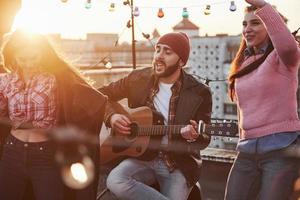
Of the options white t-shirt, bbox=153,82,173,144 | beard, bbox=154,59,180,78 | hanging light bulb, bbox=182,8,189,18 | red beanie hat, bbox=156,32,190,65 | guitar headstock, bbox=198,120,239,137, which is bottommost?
guitar headstock, bbox=198,120,239,137

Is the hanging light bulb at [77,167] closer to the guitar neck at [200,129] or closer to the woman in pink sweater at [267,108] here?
the guitar neck at [200,129]

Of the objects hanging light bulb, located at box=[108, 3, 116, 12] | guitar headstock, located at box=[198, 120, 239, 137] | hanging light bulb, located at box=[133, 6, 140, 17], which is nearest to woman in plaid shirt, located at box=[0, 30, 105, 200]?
guitar headstock, located at box=[198, 120, 239, 137]

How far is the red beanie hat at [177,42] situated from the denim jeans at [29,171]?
4.57ft

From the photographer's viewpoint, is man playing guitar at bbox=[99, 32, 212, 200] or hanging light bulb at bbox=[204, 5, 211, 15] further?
hanging light bulb at bbox=[204, 5, 211, 15]

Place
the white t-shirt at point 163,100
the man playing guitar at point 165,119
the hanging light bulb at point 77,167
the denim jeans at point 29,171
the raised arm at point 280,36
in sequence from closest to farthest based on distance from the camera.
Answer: the raised arm at point 280,36 < the denim jeans at point 29,171 < the hanging light bulb at point 77,167 < the man playing guitar at point 165,119 < the white t-shirt at point 163,100

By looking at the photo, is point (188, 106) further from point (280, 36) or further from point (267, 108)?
point (280, 36)

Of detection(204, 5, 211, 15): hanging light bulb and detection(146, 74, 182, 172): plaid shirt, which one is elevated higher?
detection(204, 5, 211, 15): hanging light bulb

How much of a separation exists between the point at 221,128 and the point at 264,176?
61 centimetres

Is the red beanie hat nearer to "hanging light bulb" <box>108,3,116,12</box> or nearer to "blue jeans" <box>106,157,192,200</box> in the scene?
"blue jeans" <box>106,157,192,200</box>

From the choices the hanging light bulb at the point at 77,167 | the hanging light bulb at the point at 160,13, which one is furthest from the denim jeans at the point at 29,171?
the hanging light bulb at the point at 160,13

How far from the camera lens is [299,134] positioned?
3.09m

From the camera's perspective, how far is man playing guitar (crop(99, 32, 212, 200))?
3697mm

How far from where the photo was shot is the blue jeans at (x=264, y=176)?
304cm

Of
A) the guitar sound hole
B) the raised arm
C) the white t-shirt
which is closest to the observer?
the raised arm
